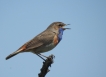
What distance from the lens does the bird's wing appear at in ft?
33.1

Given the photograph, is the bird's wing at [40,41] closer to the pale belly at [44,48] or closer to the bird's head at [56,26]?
the pale belly at [44,48]

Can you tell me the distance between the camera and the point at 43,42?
10.8 meters

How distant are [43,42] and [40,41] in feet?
0.55

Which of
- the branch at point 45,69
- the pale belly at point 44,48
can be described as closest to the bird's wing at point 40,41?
the pale belly at point 44,48

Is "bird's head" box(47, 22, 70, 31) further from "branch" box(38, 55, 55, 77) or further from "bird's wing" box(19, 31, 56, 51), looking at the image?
"branch" box(38, 55, 55, 77)

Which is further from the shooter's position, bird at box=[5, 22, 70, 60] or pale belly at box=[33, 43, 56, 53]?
pale belly at box=[33, 43, 56, 53]

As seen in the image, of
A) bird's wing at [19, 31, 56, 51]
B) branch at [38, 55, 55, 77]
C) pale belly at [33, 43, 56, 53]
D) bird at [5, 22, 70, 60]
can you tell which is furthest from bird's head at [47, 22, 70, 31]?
branch at [38, 55, 55, 77]

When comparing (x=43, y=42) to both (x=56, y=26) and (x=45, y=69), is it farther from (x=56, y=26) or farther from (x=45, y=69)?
(x=45, y=69)

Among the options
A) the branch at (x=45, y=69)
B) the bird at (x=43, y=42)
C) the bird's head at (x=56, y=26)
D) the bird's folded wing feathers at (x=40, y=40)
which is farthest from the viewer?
the bird's head at (x=56, y=26)

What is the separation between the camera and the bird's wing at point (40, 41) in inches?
398

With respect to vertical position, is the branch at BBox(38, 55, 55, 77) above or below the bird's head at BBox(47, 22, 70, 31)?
below

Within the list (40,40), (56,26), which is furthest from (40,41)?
(56,26)

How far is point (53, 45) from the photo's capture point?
1090 cm

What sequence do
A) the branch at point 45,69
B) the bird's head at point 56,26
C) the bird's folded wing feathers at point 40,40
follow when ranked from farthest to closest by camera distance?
1. the bird's head at point 56,26
2. the bird's folded wing feathers at point 40,40
3. the branch at point 45,69
